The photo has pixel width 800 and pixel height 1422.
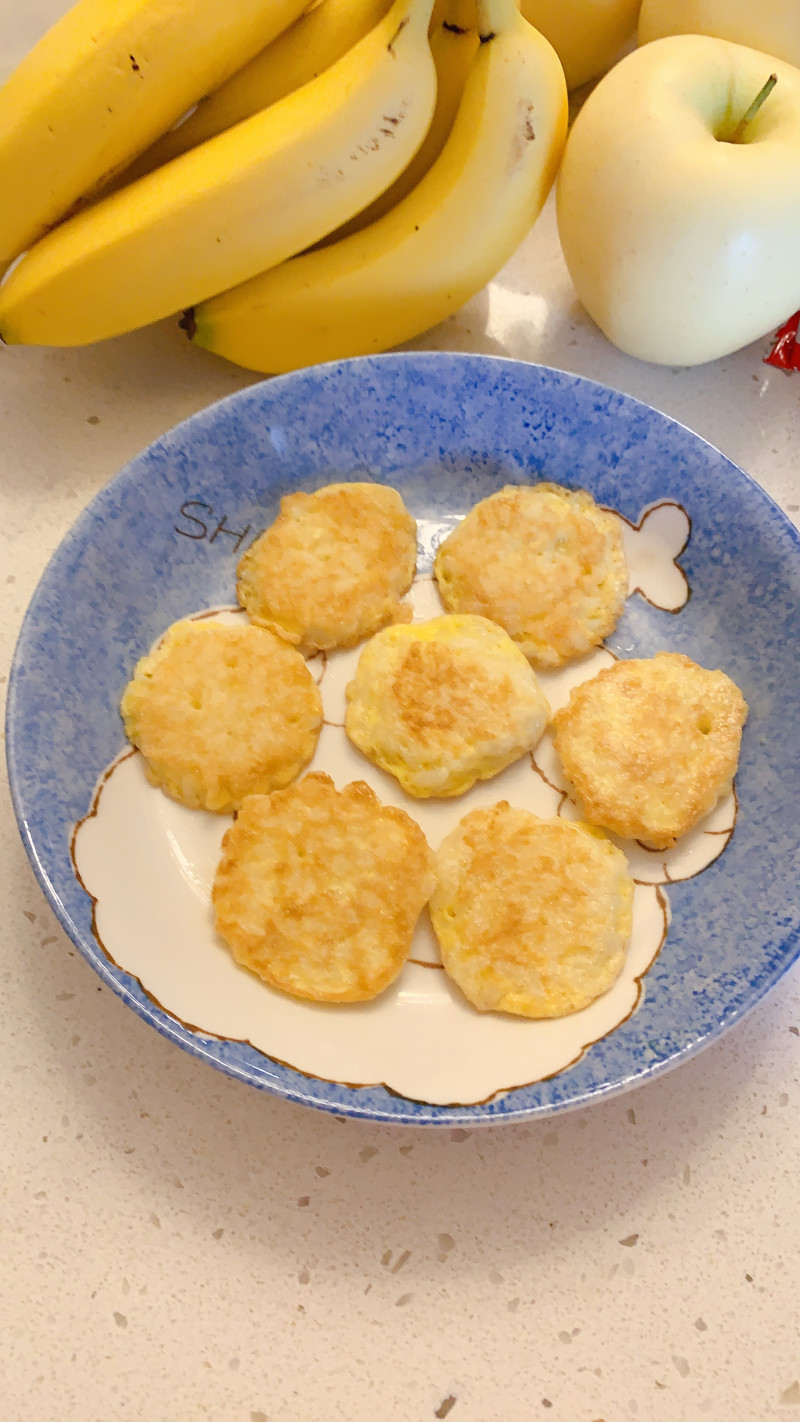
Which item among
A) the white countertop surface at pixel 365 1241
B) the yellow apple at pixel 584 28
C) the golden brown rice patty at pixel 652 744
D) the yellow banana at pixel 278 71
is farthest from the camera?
the yellow apple at pixel 584 28

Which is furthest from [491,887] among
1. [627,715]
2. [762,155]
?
[762,155]

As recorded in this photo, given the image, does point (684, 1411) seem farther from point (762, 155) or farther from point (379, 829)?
point (762, 155)

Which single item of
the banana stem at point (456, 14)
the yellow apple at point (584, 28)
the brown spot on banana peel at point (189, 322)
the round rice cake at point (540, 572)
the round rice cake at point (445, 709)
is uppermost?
the yellow apple at point (584, 28)

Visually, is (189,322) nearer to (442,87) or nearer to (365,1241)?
(442,87)

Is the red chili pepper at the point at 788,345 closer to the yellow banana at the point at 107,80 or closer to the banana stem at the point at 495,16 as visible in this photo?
the banana stem at the point at 495,16

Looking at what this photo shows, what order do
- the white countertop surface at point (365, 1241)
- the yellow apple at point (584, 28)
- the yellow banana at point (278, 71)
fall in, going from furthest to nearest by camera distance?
the yellow apple at point (584, 28) < the yellow banana at point (278, 71) < the white countertop surface at point (365, 1241)

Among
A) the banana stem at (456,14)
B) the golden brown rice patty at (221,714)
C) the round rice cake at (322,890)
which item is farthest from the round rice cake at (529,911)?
the banana stem at (456,14)

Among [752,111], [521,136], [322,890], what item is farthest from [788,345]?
[322,890]

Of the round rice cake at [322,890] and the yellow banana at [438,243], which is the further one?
the yellow banana at [438,243]
